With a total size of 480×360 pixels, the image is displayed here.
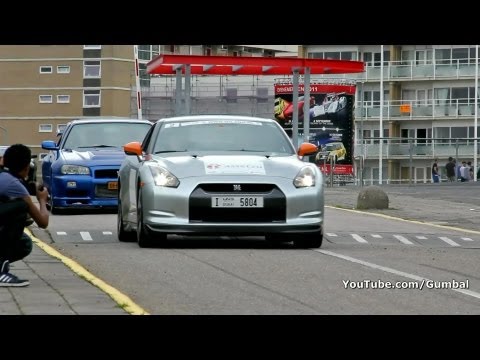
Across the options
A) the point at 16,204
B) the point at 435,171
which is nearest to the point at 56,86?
the point at 435,171

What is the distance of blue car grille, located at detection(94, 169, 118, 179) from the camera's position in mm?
24328

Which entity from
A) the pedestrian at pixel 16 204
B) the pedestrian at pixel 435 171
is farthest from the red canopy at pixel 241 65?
the pedestrian at pixel 16 204

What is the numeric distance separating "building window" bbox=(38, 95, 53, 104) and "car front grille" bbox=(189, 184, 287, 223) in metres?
101

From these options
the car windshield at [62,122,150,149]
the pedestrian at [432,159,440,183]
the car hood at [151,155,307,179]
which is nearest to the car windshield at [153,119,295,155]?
the car hood at [151,155,307,179]

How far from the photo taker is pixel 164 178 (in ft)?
52.6

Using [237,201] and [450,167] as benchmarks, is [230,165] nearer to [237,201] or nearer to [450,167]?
[237,201]

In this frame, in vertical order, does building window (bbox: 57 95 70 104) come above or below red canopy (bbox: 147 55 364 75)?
below

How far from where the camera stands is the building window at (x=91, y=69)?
387ft

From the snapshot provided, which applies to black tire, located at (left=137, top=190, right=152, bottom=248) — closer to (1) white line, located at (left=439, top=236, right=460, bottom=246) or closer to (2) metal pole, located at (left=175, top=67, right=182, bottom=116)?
(1) white line, located at (left=439, top=236, right=460, bottom=246)

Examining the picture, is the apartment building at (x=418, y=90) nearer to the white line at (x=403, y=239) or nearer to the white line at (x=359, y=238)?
the white line at (x=403, y=239)
